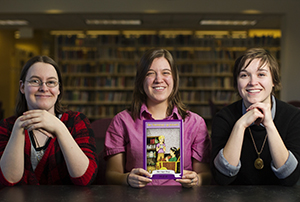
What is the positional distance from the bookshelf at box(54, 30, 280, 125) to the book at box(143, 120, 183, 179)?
20.5 ft

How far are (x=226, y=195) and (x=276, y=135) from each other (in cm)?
36

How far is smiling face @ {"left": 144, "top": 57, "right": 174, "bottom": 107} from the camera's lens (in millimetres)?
1444

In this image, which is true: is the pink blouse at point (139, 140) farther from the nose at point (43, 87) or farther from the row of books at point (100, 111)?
the row of books at point (100, 111)

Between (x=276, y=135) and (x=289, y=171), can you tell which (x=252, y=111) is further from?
(x=289, y=171)

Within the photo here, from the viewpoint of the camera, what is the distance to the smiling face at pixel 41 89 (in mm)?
1331

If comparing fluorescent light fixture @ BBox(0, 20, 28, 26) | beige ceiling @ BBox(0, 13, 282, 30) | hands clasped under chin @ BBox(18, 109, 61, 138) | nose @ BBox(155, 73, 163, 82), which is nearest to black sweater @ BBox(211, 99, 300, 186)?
nose @ BBox(155, 73, 163, 82)

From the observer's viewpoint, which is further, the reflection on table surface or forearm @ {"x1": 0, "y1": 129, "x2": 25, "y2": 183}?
forearm @ {"x1": 0, "y1": 129, "x2": 25, "y2": 183}

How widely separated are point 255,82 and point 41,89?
101 centimetres

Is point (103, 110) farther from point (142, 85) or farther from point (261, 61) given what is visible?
point (261, 61)

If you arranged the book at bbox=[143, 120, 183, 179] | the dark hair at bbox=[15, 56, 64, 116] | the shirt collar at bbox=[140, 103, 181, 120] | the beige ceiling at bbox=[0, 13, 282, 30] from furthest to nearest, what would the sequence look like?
the beige ceiling at bbox=[0, 13, 282, 30] → the shirt collar at bbox=[140, 103, 181, 120] → the dark hair at bbox=[15, 56, 64, 116] → the book at bbox=[143, 120, 183, 179]

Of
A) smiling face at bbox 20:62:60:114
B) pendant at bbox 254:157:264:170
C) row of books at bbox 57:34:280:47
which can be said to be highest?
row of books at bbox 57:34:280:47

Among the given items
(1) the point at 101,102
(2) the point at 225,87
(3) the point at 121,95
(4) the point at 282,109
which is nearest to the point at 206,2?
(2) the point at 225,87

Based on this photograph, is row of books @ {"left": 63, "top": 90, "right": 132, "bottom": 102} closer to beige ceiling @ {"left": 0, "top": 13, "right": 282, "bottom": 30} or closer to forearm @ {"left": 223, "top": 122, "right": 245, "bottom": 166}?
beige ceiling @ {"left": 0, "top": 13, "right": 282, "bottom": 30}

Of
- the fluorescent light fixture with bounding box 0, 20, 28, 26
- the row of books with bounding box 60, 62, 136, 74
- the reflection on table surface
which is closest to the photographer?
the reflection on table surface
